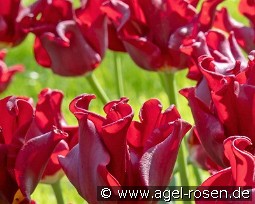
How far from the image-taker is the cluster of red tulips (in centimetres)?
75

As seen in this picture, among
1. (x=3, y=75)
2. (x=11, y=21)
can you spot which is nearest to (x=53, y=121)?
(x=11, y=21)

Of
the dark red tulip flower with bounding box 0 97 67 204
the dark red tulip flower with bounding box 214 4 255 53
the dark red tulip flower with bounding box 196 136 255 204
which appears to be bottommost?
the dark red tulip flower with bounding box 214 4 255 53

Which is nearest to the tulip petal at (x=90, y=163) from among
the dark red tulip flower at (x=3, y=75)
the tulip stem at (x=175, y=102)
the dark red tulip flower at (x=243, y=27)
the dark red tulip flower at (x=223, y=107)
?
the dark red tulip flower at (x=223, y=107)

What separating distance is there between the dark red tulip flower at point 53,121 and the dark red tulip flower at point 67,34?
130 mm

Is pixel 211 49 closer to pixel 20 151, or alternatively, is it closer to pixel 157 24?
pixel 157 24

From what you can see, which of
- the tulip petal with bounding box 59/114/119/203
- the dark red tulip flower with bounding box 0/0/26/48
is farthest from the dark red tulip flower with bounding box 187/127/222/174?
the tulip petal with bounding box 59/114/119/203

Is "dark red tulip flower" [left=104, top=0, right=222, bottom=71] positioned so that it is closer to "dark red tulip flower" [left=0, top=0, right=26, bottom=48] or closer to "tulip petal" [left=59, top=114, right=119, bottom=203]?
"dark red tulip flower" [left=0, top=0, right=26, bottom=48]

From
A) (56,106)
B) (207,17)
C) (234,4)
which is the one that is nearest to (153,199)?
(56,106)

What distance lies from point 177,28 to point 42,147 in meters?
0.32

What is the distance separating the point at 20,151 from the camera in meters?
0.77

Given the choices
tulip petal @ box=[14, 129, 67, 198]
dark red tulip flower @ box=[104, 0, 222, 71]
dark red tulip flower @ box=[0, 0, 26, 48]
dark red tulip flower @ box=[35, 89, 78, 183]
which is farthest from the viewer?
dark red tulip flower @ box=[0, 0, 26, 48]

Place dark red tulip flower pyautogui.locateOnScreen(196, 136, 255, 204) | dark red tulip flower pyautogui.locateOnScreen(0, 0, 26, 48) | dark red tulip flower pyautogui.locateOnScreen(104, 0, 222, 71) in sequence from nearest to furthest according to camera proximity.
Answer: dark red tulip flower pyautogui.locateOnScreen(196, 136, 255, 204) → dark red tulip flower pyautogui.locateOnScreen(104, 0, 222, 71) → dark red tulip flower pyautogui.locateOnScreen(0, 0, 26, 48)

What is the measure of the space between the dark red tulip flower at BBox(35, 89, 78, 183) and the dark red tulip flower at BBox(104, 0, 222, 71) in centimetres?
12

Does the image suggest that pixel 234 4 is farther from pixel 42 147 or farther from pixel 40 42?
pixel 42 147
